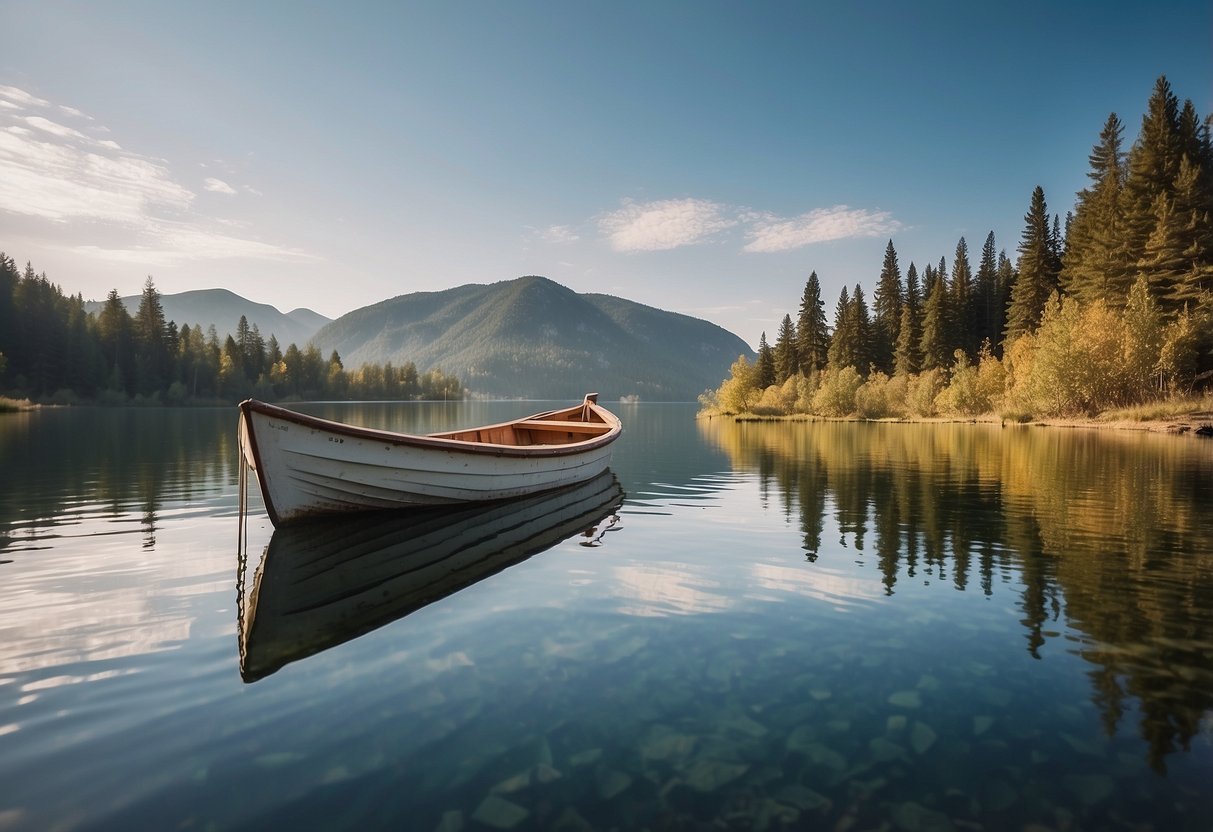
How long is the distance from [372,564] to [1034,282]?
86667 mm

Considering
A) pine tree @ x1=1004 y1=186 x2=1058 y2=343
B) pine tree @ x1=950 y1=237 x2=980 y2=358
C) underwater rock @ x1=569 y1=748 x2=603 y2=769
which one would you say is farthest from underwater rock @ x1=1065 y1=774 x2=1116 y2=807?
pine tree @ x1=950 y1=237 x2=980 y2=358

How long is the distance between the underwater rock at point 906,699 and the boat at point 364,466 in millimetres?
10746

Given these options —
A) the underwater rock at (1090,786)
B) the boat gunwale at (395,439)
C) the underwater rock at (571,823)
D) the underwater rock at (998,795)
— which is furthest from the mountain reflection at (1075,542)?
the boat gunwale at (395,439)

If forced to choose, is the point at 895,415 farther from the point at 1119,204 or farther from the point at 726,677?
the point at 726,677

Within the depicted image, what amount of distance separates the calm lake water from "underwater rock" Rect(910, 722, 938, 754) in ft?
0.09

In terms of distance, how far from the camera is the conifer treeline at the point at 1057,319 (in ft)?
166

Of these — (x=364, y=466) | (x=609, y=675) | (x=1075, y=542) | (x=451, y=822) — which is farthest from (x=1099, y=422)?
(x=451, y=822)

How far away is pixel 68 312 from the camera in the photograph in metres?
113

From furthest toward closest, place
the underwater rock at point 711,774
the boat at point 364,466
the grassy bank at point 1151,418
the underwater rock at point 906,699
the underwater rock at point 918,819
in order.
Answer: the grassy bank at point 1151,418 < the boat at point 364,466 < the underwater rock at point 906,699 < the underwater rock at point 711,774 < the underwater rock at point 918,819

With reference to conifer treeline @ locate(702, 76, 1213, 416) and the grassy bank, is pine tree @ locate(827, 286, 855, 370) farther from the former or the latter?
the grassy bank

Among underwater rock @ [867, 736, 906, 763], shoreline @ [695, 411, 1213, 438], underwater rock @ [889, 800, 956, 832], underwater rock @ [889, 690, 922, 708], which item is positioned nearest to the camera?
underwater rock @ [889, 800, 956, 832]

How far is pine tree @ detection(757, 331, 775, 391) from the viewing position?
337 ft

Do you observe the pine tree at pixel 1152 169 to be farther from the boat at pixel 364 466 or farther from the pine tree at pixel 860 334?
the boat at pixel 364 466

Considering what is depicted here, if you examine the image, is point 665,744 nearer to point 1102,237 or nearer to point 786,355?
point 1102,237
